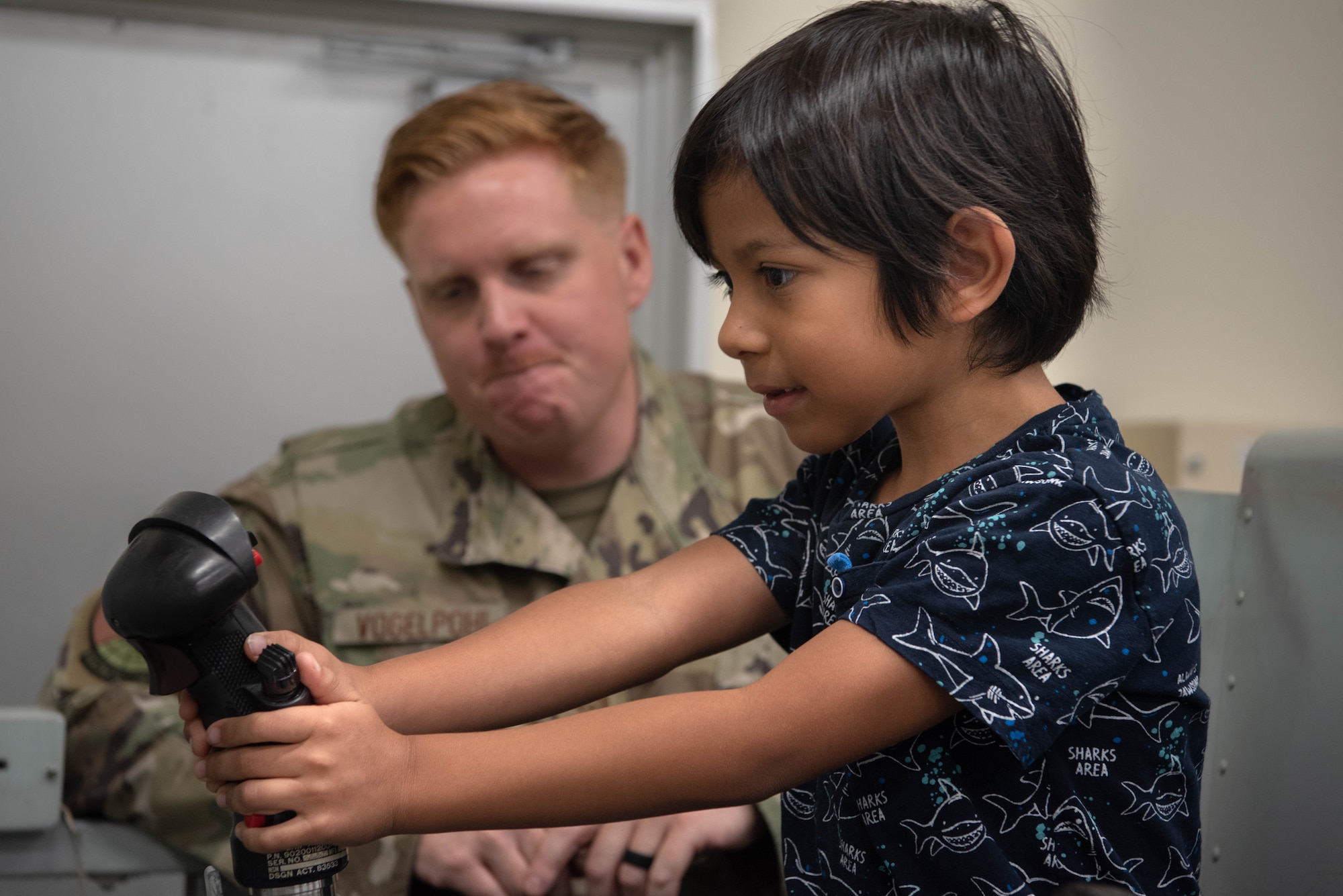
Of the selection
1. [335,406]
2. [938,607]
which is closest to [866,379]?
[938,607]

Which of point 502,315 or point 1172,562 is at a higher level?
point 502,315

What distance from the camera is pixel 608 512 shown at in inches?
49.3

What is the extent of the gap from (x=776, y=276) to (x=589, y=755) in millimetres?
258

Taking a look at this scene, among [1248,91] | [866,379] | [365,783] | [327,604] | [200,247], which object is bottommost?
[327,604]

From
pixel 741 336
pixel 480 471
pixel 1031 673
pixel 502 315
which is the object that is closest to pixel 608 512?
pixel 480 471

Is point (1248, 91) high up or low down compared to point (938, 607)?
up

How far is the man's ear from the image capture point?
1333 millimetres

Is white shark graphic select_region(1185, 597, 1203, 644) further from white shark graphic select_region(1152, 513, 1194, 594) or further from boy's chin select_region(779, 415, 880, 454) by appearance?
boy's chin select_region(779, 415, 880, 454)

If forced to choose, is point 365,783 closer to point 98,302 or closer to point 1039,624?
point 1039,624

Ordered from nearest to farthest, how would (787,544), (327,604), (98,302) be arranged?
(787,544) → (327,604) → (98,302)

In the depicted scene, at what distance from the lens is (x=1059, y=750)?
0.56 metres

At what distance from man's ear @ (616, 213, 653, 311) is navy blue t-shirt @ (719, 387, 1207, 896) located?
75 cm

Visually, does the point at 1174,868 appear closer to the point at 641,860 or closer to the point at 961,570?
the point at 961,570

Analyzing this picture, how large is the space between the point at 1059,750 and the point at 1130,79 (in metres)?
1.36
